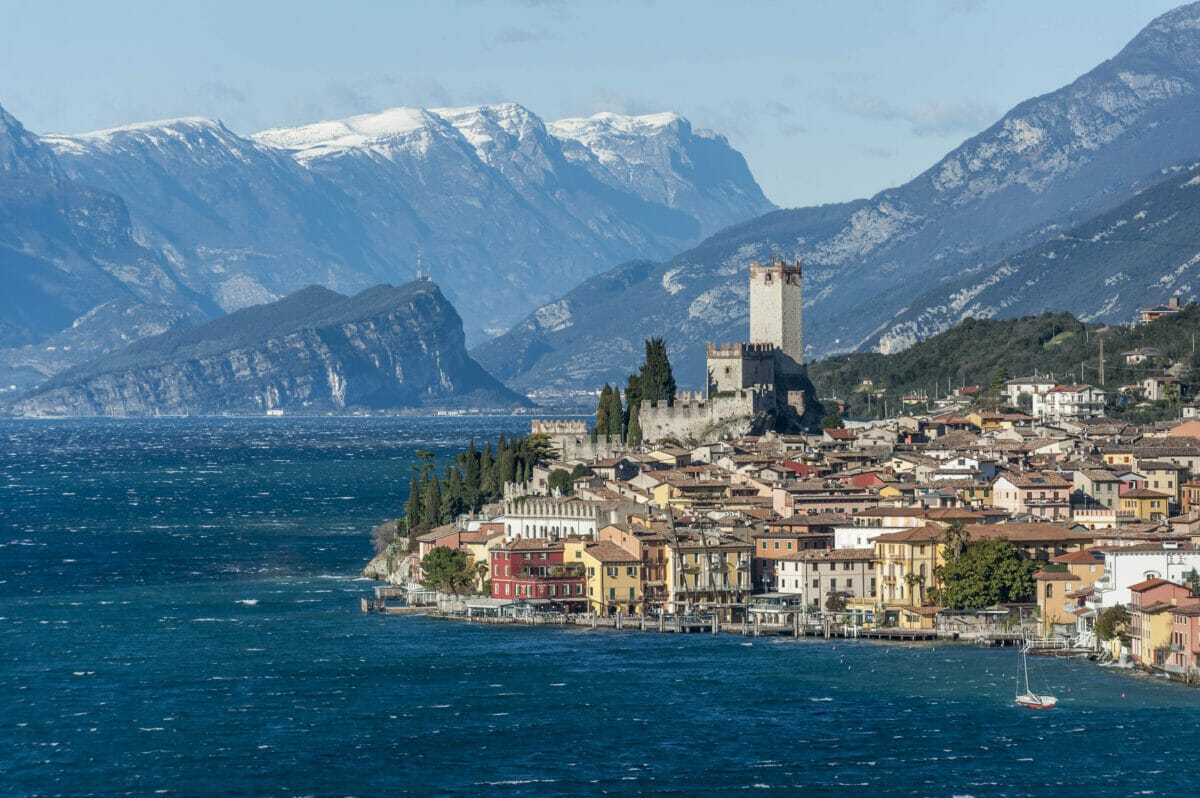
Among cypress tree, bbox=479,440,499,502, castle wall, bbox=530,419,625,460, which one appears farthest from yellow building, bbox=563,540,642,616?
castle wall, bbox=530,419,625,460

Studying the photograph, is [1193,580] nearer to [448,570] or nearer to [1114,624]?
[1114,624]

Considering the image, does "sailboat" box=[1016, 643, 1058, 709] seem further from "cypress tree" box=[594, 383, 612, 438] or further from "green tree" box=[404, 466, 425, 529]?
"cypress tree" box=[594, 383, 612, 438]

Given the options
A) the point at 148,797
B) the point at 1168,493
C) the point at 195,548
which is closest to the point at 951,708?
the point at 148,797

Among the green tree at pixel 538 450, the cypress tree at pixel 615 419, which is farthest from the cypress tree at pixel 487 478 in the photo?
the cypress tree at pixel 615 419

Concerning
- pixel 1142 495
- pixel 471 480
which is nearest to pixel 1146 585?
pixel 1142 495

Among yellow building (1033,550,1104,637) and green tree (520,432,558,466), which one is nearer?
yellow building (1033,550,1104,637)
